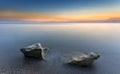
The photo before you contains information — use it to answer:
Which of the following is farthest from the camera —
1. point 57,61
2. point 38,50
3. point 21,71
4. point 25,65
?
point 38,50

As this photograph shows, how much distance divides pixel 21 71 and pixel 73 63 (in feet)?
33.6

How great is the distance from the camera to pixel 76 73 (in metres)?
28.5

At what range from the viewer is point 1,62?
33.7 m

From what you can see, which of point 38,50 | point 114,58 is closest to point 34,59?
point 38,50

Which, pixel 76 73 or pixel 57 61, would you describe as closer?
pixel 76 73

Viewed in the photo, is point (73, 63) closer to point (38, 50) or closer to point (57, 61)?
point (57, 61)

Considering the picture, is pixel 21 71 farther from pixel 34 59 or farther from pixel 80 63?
pixel 80 63

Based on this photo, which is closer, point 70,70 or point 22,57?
point 70,70

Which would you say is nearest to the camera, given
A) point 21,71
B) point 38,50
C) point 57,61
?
point 21,71

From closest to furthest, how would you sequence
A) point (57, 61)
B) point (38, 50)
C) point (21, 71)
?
1. point (21, 71)
2. point (57, 61)
3. point (38, 50)

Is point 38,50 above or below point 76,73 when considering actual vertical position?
above

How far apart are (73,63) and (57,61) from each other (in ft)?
11.8

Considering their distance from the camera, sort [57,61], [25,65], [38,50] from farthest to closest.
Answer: [38,50], [57,61], [25,65]

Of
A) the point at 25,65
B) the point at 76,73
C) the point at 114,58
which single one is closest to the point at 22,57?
the point at 25,65
